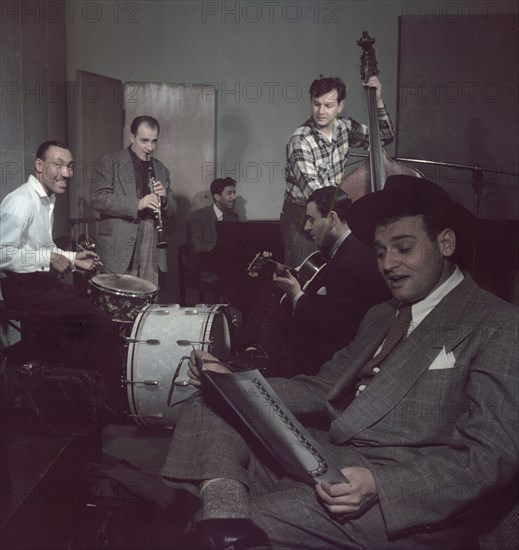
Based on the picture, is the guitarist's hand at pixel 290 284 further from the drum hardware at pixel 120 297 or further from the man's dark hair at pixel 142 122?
the man's dark hair at pixel 142 122

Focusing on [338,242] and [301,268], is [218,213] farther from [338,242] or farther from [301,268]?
[338,242]

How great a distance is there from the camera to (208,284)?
5.60m

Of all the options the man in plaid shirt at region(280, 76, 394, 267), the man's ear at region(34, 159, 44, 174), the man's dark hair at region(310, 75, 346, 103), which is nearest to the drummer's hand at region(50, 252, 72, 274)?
the man's ear at region(34, 159, 44, 174)

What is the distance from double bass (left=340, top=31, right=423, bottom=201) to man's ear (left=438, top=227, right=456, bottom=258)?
208cm

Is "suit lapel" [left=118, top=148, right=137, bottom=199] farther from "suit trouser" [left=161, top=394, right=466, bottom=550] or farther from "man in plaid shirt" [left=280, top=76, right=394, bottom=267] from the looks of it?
"suit trouser" [left=161, top=394, right=466, bottom=550]

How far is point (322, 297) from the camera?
3154mm

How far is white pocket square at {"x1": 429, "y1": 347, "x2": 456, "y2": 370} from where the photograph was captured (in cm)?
156

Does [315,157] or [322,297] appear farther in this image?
[315,157]

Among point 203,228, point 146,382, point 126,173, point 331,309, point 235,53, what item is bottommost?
point 146,382

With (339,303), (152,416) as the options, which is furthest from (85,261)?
(339,303)

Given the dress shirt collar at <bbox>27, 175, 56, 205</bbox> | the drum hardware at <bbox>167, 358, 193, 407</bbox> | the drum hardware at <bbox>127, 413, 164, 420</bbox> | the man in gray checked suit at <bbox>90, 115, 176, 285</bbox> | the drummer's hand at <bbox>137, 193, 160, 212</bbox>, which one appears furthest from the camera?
the man in gray checked suit at <bbox>90, 115, 176, 285</bbox>

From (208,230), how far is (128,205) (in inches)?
62.2

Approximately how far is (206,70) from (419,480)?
561cm

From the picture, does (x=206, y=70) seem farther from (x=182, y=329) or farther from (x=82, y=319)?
(x=182, y=329)
